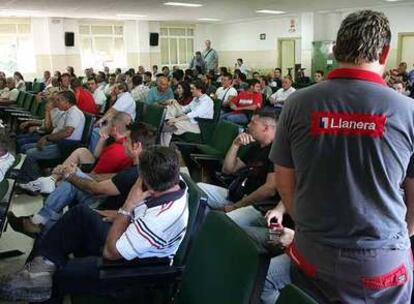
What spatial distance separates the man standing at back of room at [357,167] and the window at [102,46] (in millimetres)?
15382

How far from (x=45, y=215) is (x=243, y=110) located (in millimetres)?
4360

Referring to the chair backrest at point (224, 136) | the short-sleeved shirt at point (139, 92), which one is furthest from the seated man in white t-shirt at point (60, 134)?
the short-sleeved shirt at point (139, 92)

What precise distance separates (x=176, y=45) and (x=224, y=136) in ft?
48.4

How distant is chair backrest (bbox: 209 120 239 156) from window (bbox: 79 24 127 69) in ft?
41.7

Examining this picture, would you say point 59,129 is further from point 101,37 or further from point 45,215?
point 101,37

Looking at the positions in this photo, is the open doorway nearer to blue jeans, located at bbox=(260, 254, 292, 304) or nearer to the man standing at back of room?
blue jeans, located at bbox=(260, 254, 292, 304)

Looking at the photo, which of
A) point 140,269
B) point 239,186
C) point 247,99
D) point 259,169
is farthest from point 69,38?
point 140,269

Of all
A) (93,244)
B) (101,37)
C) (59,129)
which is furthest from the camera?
(101,37)

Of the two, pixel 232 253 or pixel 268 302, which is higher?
pixel 232 253

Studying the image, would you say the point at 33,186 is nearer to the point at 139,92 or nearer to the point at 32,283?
the point at 32,283

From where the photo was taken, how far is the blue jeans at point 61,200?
3027 mm

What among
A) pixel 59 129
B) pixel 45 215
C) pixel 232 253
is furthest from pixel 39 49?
pixel 232 253

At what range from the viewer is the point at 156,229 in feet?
6.39

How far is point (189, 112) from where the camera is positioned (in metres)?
5.85
